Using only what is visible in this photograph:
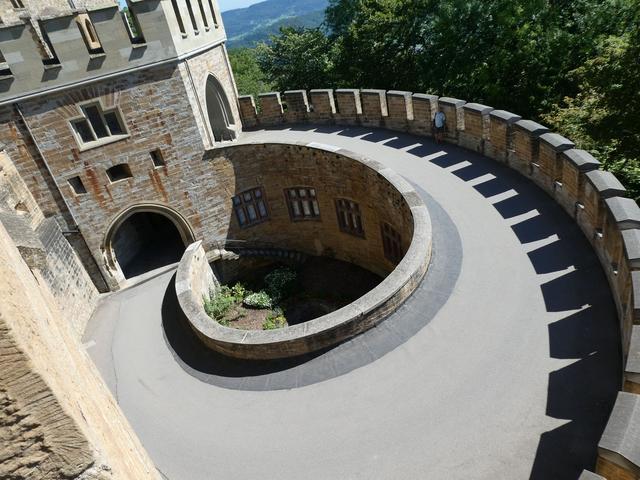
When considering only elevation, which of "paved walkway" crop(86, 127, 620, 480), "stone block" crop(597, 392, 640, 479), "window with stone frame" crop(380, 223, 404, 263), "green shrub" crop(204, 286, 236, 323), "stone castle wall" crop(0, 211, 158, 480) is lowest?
"green shrub" crop(204, 286, 236, 323)

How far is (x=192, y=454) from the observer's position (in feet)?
27.2

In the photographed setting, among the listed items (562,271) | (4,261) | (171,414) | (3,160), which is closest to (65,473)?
(4,261)

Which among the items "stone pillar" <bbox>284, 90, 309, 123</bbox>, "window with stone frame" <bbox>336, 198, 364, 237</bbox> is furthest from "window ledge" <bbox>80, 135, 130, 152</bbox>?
"window with stone frame" <bbox>336, 198, 364, 237</bbox>

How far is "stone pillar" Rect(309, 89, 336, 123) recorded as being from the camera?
18172 millimetres

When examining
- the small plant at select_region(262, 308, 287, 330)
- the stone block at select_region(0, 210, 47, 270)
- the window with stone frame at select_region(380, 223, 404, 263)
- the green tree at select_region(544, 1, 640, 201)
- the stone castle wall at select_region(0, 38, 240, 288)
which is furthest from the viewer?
the small plant at select_region(262, 308, 287, 330)

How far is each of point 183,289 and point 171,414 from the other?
385 centimetres

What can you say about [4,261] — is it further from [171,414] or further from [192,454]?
[171,414]

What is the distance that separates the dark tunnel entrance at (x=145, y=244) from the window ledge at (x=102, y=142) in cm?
389

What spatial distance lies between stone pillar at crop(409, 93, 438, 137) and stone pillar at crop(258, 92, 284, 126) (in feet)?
19.1

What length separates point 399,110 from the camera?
1619 centimetres

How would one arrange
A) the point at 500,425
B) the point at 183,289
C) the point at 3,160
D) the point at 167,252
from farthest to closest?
the point at 167,252, the point at 3,160, the point at 183,289, the point at 500,425

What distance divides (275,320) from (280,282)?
1923 mm

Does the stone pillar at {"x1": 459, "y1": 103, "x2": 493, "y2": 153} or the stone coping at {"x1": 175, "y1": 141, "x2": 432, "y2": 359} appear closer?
the stone coping at {"x1": 175, "y1": 141, "x2": 432, "y2": 359}

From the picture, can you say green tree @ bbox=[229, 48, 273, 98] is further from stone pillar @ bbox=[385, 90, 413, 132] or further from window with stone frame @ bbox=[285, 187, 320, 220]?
stone pillar @ bbox=[385, 90, 413, 132]
